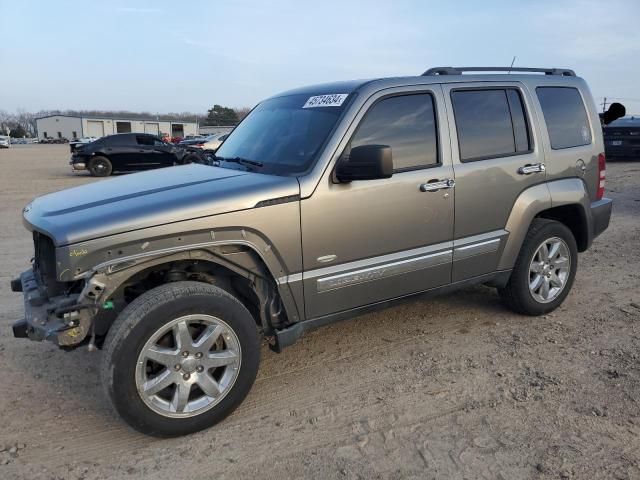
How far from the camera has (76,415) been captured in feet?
11.0

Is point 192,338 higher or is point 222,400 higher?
point 192,338

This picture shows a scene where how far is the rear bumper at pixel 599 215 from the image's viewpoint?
4996 millimetres

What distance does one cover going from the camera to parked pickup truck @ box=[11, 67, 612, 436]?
296 centimetres

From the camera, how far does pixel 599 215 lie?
5066 mm

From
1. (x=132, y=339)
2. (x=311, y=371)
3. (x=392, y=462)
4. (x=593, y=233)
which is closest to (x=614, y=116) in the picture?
(x=593, y=233)

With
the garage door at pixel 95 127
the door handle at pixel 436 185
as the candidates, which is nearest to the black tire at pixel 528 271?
the door handle at pixel 436 185

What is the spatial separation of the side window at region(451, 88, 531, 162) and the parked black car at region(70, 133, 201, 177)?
52.5 ft

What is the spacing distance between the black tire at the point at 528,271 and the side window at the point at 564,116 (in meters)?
0.71

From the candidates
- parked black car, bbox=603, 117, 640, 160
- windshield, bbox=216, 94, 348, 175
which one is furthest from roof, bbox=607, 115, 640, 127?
windshield, bbox=216, 94, 348, 175

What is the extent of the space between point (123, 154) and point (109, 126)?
87292mm

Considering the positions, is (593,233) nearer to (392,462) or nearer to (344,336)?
(344,336)

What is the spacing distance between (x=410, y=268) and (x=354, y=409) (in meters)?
1.10

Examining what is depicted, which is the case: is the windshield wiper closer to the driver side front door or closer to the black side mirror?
the driver side front door

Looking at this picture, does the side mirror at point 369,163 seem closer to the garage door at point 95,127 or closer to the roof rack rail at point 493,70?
the roof rack rail at point 493,70
